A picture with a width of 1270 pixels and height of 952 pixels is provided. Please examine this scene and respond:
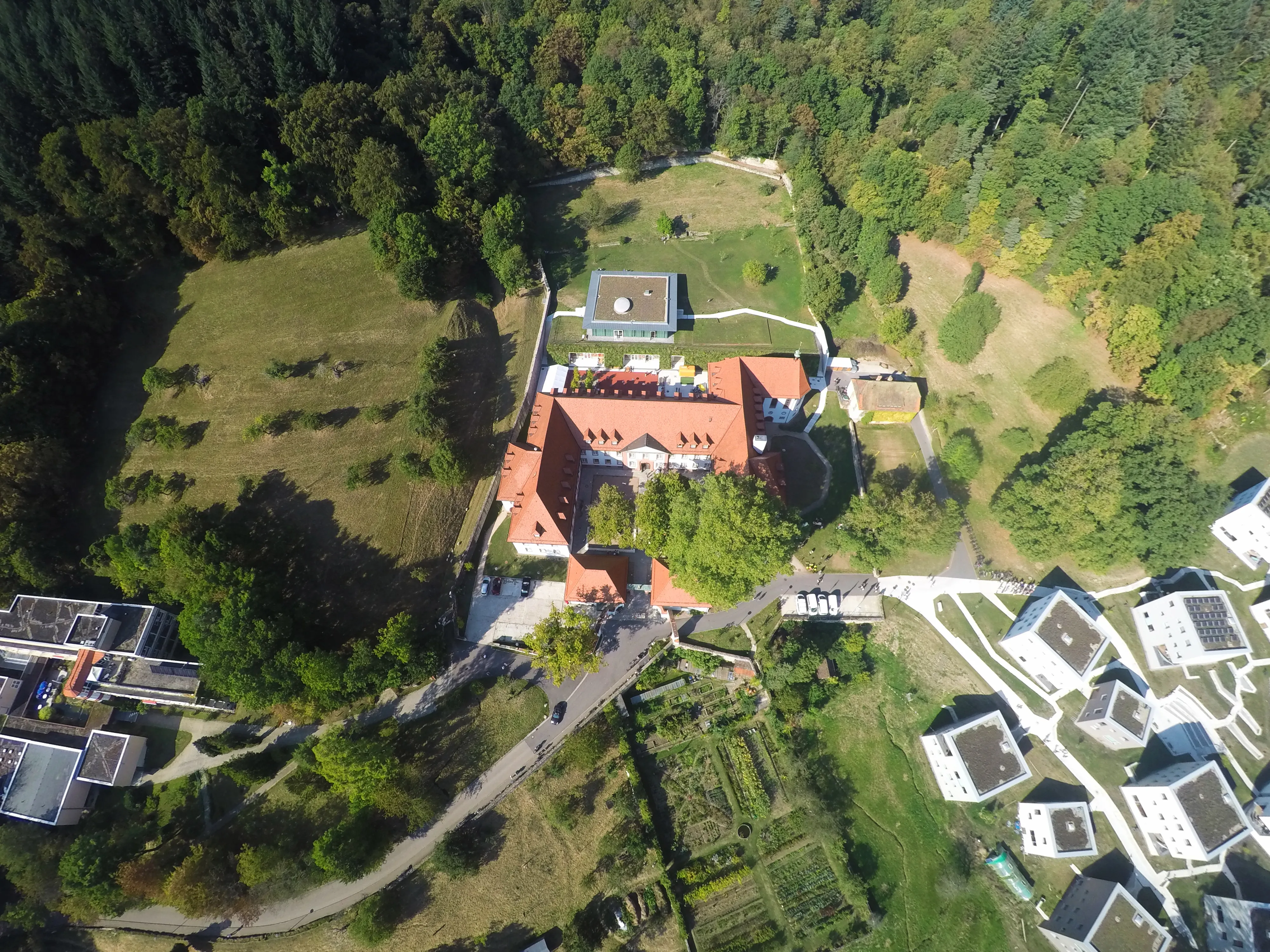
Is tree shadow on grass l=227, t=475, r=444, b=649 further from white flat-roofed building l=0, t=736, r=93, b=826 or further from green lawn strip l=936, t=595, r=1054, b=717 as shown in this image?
green lawn strip l=936, t=595, r=1054, b=717

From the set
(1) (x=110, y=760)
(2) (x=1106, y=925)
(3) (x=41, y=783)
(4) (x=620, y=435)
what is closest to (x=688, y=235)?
(4) (x=620, y=435)

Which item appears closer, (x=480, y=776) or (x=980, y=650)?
(x=480, y=776)

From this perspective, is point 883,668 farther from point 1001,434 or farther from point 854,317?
point 854,317

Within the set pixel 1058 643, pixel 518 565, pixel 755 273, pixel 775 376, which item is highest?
pixel 755 273

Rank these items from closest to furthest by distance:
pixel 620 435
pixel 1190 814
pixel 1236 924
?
1. pixel 1236 924
2. pixel 1190 814
3. pixel 620 435

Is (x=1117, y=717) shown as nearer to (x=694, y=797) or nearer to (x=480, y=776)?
(x=694, y=797)

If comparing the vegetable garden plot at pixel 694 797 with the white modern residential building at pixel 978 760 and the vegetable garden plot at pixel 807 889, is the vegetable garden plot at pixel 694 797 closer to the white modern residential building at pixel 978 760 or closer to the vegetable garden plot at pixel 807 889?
the vegetable garden plot at pixel 807 889

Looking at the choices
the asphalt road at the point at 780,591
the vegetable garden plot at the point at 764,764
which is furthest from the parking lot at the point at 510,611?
the vegetable garden plot at the point at 764,764

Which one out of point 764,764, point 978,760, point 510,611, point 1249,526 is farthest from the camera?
point 510,611
